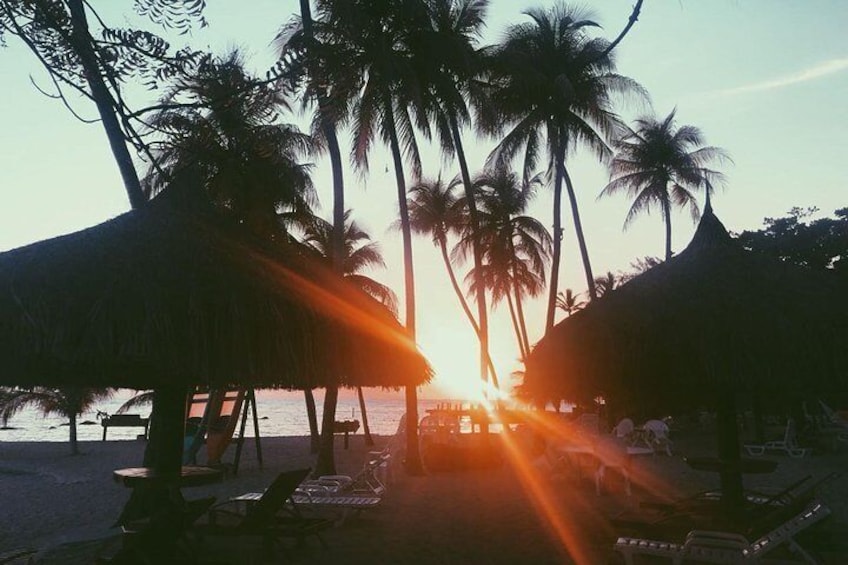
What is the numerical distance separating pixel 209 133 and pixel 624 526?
18.5 feet

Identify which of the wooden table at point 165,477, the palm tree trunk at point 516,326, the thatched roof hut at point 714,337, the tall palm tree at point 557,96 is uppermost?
the tall palm tree at point 557,96

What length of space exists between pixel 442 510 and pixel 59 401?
19.8 meters

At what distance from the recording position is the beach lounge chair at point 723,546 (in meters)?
5.16

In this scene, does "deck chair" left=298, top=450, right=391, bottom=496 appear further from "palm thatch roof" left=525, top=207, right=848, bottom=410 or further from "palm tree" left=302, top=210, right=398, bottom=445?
"palm tree" left=302, top=210, right=398, bottom=445

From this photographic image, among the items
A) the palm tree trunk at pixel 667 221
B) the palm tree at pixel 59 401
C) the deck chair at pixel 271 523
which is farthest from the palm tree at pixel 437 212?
the deck chair at pixel 271 523

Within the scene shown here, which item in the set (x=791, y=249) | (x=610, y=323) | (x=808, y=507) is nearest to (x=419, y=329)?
(x=610, y=323)

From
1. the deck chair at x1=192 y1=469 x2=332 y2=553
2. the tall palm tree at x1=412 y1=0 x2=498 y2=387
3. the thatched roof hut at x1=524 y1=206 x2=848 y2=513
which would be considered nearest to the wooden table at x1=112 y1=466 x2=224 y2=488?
the deck chair at x1=192 y1=469 x2=332 y2=553

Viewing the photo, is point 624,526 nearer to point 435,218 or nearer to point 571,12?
point 571,12

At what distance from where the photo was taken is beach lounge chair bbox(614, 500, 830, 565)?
5.16 metres

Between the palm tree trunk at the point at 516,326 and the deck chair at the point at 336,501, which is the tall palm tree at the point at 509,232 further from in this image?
the deck chair at the point at 336,501

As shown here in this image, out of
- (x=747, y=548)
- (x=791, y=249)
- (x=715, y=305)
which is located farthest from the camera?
(x=791, y=249)

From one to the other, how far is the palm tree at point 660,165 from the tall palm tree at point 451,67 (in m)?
13.5

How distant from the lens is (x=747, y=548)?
5160 millimetres

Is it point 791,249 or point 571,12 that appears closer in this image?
→ point 571,12
